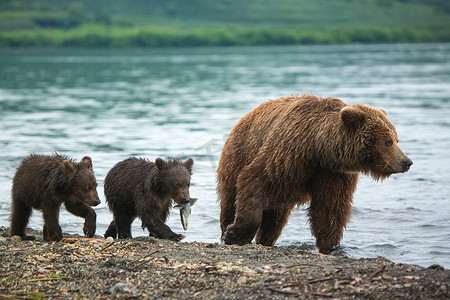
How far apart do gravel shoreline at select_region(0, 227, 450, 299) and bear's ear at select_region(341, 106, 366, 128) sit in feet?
4.37

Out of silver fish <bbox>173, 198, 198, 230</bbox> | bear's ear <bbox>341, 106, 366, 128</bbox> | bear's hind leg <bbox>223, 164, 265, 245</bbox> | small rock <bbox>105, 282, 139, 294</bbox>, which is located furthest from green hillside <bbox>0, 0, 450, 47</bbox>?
small rock <bbox>105, 282, 139, 294</bbox>

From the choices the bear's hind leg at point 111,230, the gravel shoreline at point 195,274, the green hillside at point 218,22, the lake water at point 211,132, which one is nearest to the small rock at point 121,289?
the gravel shoreline at point 195,274

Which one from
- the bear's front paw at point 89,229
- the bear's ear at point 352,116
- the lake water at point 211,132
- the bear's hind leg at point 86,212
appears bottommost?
the lake water at point 211,132

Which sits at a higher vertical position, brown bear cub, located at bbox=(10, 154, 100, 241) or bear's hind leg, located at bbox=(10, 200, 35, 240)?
brown bear cub, located at bbox=(10, 154, 100, 241)

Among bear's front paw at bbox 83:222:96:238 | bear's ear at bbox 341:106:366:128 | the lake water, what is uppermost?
bear's ear at bbox 341:106:366:128

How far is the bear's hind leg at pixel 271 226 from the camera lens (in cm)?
831

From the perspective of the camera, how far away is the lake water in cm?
953

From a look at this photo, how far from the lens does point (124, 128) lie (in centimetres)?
2028

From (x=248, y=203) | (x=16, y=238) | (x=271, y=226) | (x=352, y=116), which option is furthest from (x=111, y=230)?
(x=352, y=116)

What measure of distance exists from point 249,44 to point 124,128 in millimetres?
103312

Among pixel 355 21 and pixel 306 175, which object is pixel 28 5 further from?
pixel 306 175

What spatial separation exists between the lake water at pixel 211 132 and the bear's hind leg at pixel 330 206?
0.46 m

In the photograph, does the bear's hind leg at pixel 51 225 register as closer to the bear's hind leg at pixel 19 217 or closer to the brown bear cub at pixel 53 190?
the brown bear cub at pixel 53 190

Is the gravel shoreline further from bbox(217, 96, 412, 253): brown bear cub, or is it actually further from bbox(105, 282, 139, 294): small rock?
bbox(217, 96, 412, 253): brown bear cub
